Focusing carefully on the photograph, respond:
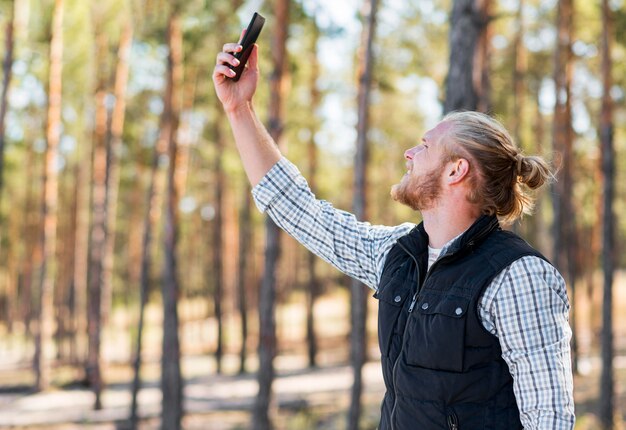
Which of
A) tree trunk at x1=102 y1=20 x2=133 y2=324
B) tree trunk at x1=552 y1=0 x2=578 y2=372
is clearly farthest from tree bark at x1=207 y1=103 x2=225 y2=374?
tree trunk at x1=552 y1=0 x2=578 y2=372

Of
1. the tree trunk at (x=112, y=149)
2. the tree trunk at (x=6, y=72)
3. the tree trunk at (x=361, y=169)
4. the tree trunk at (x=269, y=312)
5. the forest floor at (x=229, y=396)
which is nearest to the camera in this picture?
the tree trunk at (x=361, y=169)

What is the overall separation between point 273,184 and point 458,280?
76 centimetres

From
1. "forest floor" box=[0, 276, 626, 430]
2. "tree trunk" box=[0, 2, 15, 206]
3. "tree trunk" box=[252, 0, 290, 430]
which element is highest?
"tree trunk" box=[0, 2, 15, 206]

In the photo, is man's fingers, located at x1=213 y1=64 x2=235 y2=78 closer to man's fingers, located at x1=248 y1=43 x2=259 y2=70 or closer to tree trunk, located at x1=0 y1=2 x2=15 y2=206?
man's fingers, located at x1=248 y1=43 x2=259 y2=70

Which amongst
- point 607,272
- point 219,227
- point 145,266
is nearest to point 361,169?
point 607,272

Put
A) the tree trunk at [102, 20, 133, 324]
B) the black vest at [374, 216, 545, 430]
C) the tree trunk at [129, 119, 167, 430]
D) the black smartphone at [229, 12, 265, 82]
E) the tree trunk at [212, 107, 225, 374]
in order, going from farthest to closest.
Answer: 1. the tree trunk at [212, 107, 225, 374]
2. the tree trunk at [102, 20, 133, 324]
3. the tree trunk at [129, 119, 167, 430]
4. the black smartphone at [229, 12, 265, 82]
5. the black vest at [374, 216, 545, 430]

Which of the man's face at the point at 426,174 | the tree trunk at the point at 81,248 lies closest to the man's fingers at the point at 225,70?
the man's face at the point at 426,174

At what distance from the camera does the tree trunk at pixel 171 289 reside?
1595 cm

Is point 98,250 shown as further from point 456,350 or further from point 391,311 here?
point 456,350

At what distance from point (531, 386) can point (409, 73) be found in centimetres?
1891

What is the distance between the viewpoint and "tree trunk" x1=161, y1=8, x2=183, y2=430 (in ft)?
52.3

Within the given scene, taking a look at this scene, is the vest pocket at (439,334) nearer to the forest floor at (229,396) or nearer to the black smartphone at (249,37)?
the black smartphone at (249,37)

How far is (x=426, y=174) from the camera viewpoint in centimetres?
227

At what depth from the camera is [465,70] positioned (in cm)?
653
